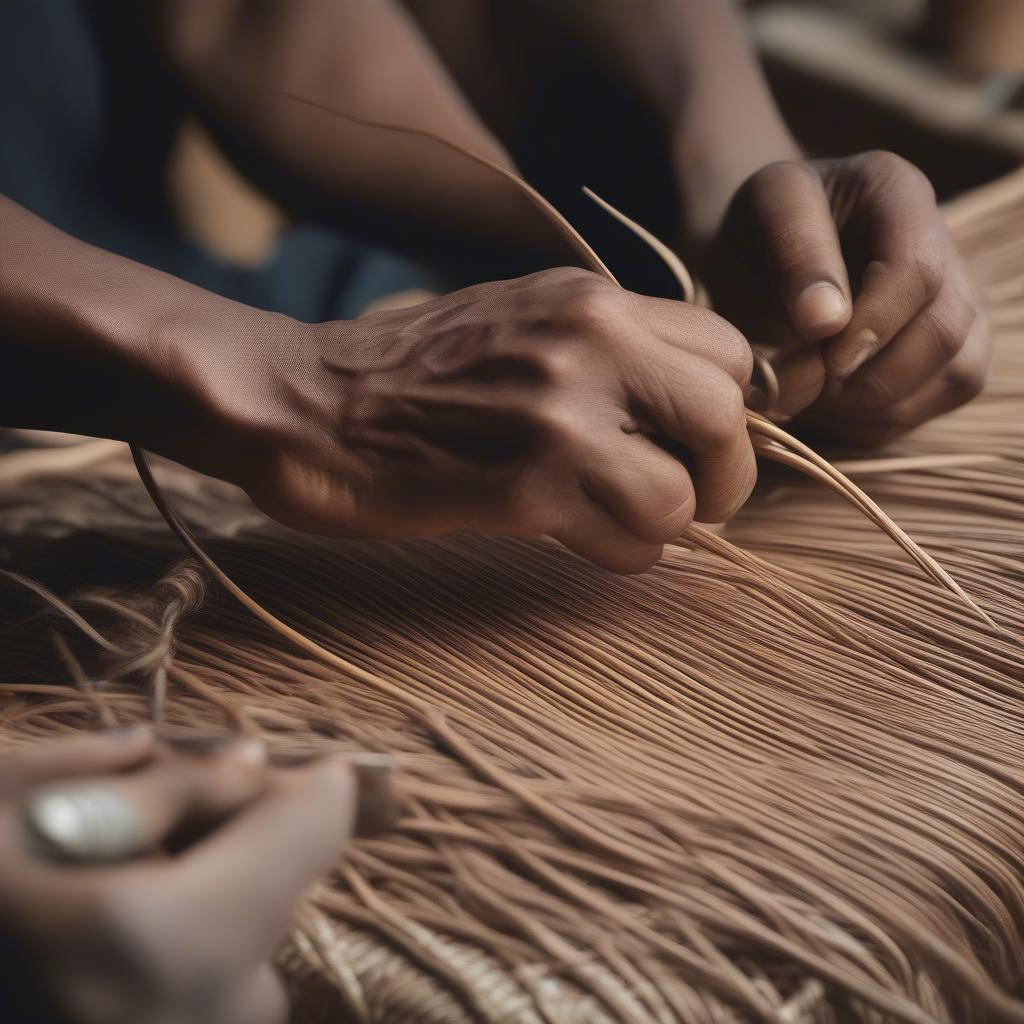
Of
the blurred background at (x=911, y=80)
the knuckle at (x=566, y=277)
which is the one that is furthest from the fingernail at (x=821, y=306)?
the blurred background at (x=911, y=80)

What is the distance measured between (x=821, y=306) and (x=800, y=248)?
4 centimetres

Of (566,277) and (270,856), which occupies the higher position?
(566,277)

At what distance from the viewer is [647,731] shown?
42cm

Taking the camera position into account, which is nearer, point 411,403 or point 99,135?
point 411,403

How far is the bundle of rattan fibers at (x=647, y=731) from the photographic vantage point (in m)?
0.34

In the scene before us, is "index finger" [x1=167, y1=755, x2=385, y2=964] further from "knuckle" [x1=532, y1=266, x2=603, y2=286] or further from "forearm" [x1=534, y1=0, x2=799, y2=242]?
"forearm" [x1=534, y1=0, x2=799, y2=242]

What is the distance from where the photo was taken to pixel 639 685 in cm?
44

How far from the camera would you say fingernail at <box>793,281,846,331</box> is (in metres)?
0.47

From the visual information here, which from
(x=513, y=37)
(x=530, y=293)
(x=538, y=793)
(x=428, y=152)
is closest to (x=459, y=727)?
(x=538, y=793)

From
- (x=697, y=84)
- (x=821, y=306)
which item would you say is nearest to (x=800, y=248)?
(x=821, y=306)

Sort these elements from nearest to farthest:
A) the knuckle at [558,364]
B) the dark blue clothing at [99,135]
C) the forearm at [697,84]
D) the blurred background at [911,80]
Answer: the knuckle at [558,364] → the forearm at [697,84] → the dark blue clothing at [99,135] → the blurred background at [911,80]

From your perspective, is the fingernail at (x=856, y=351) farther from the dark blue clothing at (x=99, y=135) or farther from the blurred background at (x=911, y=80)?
the blurred background at (x=911, y=80)

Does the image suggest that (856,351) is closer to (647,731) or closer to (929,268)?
(929,268)

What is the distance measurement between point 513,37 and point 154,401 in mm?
500
